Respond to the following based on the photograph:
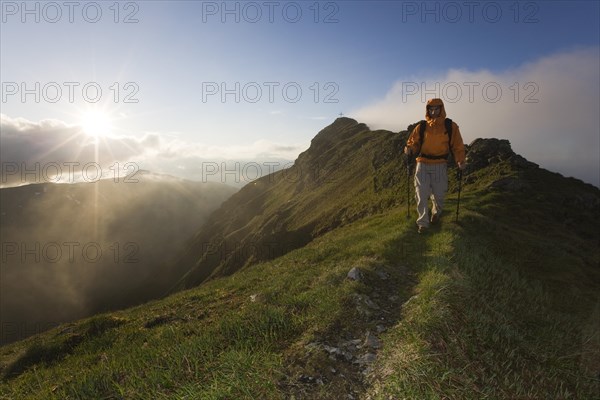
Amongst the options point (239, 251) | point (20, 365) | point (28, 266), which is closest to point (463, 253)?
point (20, 365)

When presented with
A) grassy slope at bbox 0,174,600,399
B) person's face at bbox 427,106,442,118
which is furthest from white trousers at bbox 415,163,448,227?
grassy slope at bbox 0,174,600,399

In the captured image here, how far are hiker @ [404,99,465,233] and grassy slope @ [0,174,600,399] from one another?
298 centimetres

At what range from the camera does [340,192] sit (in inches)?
2741

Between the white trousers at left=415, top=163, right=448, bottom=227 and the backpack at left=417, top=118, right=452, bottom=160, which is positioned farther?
the white trousers at left=415, top=163, right=448, bottom=227

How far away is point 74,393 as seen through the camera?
16.7 ft

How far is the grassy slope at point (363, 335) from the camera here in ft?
15.7

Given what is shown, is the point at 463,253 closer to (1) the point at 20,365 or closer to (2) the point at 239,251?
(1) the point at 20,365

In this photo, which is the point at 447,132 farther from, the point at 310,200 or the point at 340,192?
the point at 310,200

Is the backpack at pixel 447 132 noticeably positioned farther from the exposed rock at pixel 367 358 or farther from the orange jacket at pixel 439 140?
the exposed rock at pixel 367 358

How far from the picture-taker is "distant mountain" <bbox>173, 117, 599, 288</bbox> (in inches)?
980

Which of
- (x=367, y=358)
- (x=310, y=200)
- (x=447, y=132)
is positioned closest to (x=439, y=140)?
(x=447, y=132)

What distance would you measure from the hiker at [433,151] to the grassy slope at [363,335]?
2.98 meters

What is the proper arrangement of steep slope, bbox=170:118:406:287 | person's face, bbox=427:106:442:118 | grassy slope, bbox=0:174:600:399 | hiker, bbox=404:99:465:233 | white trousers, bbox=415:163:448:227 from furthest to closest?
1. steep slope, bbox=170:118:406:287
2. white trousers, bbox=415:163:448:227
3. hiker, bbox=404:99:465:233
4. person's face, bbox=427:106:442:118
5. grassy slope, bbox=0:174:600:399

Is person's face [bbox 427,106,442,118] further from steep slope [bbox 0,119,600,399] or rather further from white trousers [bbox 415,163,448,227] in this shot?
steep slope [bbox 0,119,600,399]
